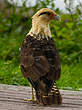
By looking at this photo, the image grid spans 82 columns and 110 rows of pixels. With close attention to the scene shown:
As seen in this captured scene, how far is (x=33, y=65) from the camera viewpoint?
5.28m

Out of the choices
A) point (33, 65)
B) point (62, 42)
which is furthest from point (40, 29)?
point (62, 42)

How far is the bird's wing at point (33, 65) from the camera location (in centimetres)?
522

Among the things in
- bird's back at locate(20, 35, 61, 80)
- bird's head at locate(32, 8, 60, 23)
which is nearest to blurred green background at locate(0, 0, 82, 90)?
bird's head at locate(32, 8, 60, 23)

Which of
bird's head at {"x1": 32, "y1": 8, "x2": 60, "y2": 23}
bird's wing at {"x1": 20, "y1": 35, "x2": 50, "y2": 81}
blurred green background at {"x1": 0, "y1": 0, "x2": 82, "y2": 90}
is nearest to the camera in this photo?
bird's wing at {"x1": 20, "y1": 35, "x2": 50, "y2": 81}

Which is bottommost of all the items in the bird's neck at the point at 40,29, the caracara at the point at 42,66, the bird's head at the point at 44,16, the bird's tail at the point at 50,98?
the bird's tail at the point at 50,98

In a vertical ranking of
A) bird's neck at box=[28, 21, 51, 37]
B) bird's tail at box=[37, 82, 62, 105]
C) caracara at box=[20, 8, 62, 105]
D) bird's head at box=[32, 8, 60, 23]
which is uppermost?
bird's head at box=[32, 8, 60, 23]

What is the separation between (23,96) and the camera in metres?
6.18

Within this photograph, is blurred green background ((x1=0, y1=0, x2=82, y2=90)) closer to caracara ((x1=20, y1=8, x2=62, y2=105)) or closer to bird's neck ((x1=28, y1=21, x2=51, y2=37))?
bird's neck ((x1=28, y1=21, x2=51, y2=37))

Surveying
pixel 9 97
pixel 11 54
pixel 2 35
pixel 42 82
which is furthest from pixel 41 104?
pixel 2 35

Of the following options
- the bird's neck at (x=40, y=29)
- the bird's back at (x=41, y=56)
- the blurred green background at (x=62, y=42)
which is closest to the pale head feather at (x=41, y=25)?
the bird's neck at (x=40, y=29)

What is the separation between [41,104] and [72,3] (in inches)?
245

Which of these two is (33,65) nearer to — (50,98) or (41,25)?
(50,98)

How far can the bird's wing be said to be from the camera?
522 cm

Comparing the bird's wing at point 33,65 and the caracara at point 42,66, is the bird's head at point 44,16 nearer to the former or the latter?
the caracara at point 42,66
